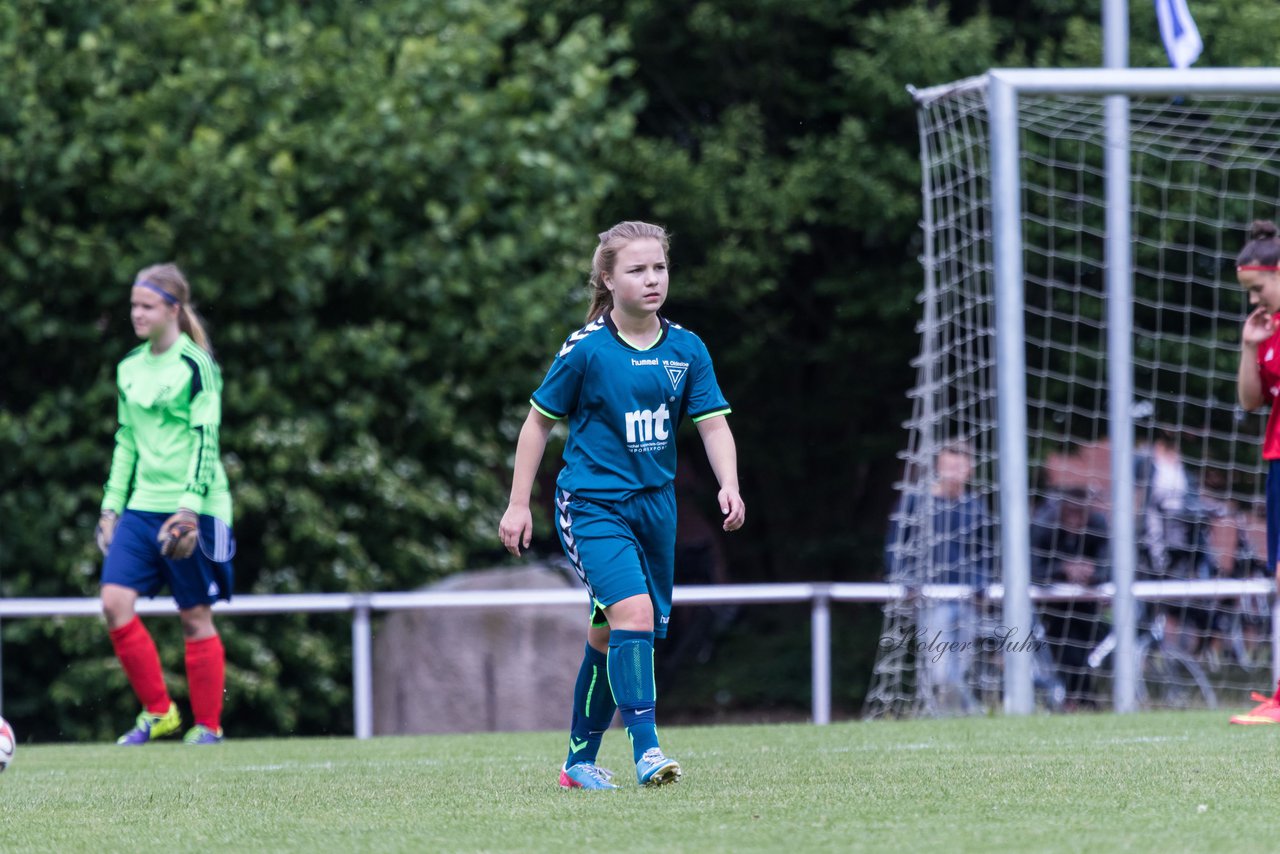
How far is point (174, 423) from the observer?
838cm

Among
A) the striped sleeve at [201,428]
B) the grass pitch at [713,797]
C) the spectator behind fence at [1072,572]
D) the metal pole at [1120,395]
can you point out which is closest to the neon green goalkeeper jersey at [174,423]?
the striped sleeve at [201,428]

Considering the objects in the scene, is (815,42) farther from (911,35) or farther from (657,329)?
(657,329)

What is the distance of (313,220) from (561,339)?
6.76ft

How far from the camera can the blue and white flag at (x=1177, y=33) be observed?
37.0ft

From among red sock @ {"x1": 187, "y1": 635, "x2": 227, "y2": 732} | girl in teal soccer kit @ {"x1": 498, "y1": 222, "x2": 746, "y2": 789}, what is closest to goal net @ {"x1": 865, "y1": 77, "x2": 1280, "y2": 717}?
red sock @ {"x1": 187, "y1": 635, "x2": 227, "y2": 732}

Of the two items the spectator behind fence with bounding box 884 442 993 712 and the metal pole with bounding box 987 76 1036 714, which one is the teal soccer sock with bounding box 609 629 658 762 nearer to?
the metal pole with bounding box 987 76 1036 714

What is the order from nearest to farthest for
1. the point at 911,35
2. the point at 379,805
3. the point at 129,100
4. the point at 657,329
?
the point at 379,805 < the point at 657,329 < the point at 129,100 < the point at 911,35

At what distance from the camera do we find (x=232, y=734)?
Result: 12766mm

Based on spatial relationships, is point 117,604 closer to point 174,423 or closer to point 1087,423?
point 174,423

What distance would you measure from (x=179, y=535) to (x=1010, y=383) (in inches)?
165

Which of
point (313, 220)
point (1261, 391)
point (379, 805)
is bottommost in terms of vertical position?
point (379, 805)

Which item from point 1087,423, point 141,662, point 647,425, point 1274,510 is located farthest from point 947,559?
point 647,425

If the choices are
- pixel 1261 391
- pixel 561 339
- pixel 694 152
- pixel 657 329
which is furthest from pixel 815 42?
pixel 657 329

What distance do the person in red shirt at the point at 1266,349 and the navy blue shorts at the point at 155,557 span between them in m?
4.40
